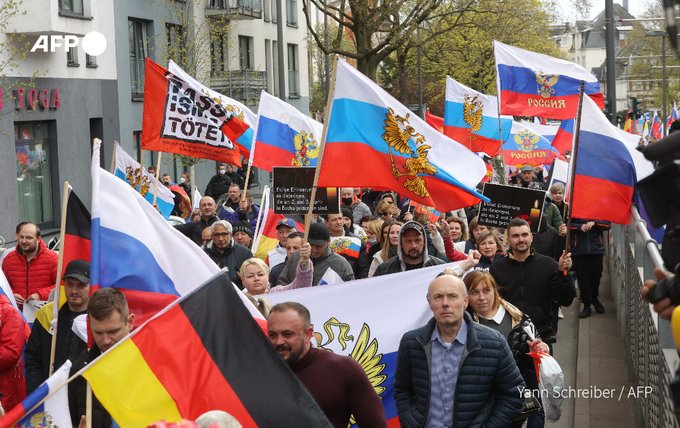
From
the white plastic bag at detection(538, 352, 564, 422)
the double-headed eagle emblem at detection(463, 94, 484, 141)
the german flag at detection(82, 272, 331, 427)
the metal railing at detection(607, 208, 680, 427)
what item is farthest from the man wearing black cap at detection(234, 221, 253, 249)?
the german flag at detection(82, 272, 331, 427)

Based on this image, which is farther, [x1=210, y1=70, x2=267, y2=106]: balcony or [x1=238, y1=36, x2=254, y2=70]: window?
[x1=238, y1=36, x2=254, y2=70]: window

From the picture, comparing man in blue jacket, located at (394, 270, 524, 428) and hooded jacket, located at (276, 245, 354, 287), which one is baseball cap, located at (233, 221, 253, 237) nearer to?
hooded jacket, located at (276, 245, 354, 287)

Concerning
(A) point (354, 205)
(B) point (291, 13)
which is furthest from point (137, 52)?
(A) point (354, 205)

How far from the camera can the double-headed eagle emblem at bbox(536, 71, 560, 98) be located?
15.5 metres

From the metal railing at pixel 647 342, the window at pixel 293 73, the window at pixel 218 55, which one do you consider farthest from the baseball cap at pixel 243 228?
the window at pixel 293 73

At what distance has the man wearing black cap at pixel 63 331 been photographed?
6629 millimetres

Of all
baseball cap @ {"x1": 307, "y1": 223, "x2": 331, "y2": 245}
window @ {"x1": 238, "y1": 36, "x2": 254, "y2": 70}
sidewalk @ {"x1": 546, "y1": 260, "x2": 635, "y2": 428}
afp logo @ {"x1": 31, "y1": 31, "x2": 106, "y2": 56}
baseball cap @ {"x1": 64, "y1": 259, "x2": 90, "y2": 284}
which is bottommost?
sidewalk @ {"x1": 546, "y1": 260, "x2": 635, "y2": 428}

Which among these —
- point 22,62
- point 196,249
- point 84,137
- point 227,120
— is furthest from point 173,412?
point 84,137

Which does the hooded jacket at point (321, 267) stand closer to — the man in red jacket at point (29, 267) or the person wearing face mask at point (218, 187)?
the man in red jacket at point (29, 267)

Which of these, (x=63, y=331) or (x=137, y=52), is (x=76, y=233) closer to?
(x=63, y=331)

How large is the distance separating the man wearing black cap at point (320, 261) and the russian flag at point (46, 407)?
4787 mm

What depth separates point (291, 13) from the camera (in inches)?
1896

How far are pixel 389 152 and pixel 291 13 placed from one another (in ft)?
131

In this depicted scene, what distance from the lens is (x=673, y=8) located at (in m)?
2.49
